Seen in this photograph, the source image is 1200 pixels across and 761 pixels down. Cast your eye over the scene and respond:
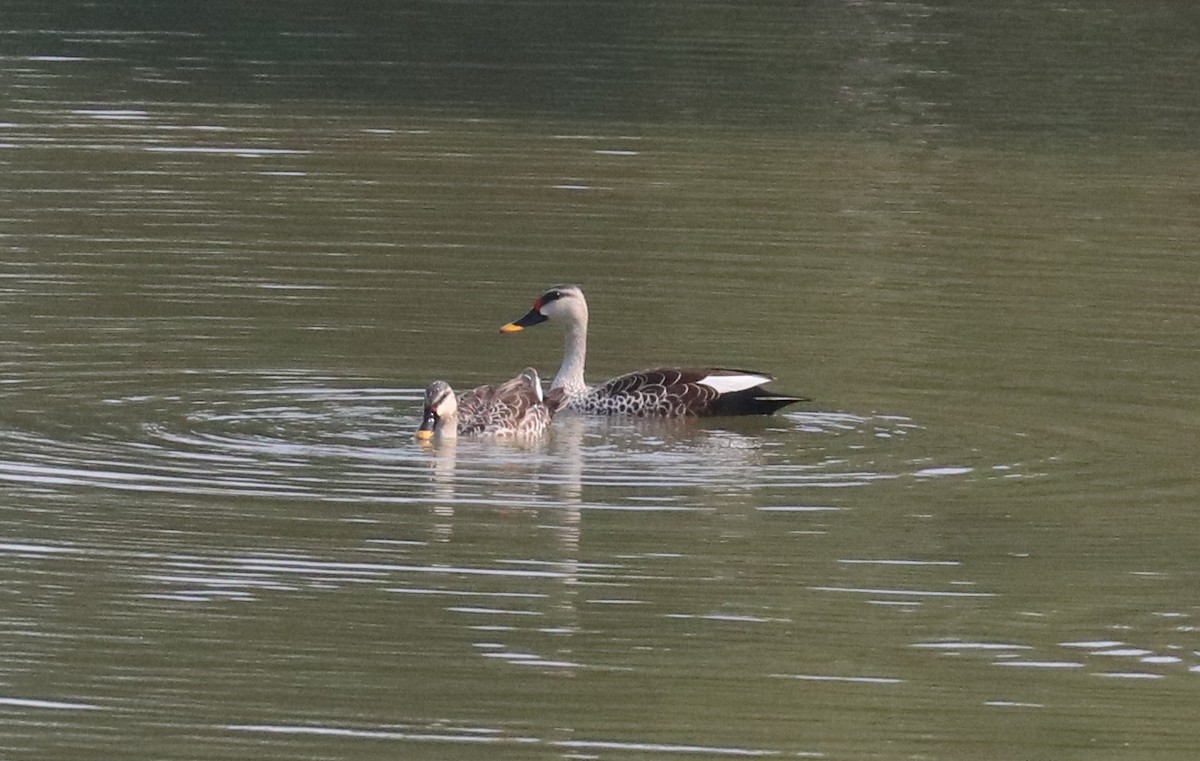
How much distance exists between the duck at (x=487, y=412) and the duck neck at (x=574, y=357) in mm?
845

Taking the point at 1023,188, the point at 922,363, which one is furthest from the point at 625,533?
the point at 1023,188

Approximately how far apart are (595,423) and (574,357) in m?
0.72

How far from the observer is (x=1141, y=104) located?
29.0m

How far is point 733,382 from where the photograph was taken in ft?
48.6

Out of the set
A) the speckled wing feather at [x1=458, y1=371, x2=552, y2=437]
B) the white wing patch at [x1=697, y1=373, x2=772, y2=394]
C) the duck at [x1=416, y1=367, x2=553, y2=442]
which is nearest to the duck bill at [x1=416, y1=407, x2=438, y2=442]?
the duck at [x1=416, y1=367, x2=553, y2=442]

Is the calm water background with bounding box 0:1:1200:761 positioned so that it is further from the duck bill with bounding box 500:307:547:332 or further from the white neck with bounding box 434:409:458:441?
the duck bill with bounding box 500:307:547:332

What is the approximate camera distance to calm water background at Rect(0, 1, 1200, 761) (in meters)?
9.45

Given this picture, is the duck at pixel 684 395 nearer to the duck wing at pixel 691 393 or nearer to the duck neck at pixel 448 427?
the duck wing at pixel 691 393

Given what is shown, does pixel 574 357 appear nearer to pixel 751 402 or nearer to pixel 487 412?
pixel 751 402

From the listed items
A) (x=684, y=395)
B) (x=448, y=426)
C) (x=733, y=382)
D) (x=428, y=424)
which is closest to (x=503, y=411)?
(x=448, y=426)

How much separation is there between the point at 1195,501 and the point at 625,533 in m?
2.78

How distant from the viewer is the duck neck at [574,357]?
609 inches

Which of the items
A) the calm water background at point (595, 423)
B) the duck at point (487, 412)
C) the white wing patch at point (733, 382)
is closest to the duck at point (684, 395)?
the white wing patch at point (733, 382)

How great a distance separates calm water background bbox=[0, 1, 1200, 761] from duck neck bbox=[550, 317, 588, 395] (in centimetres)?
47
